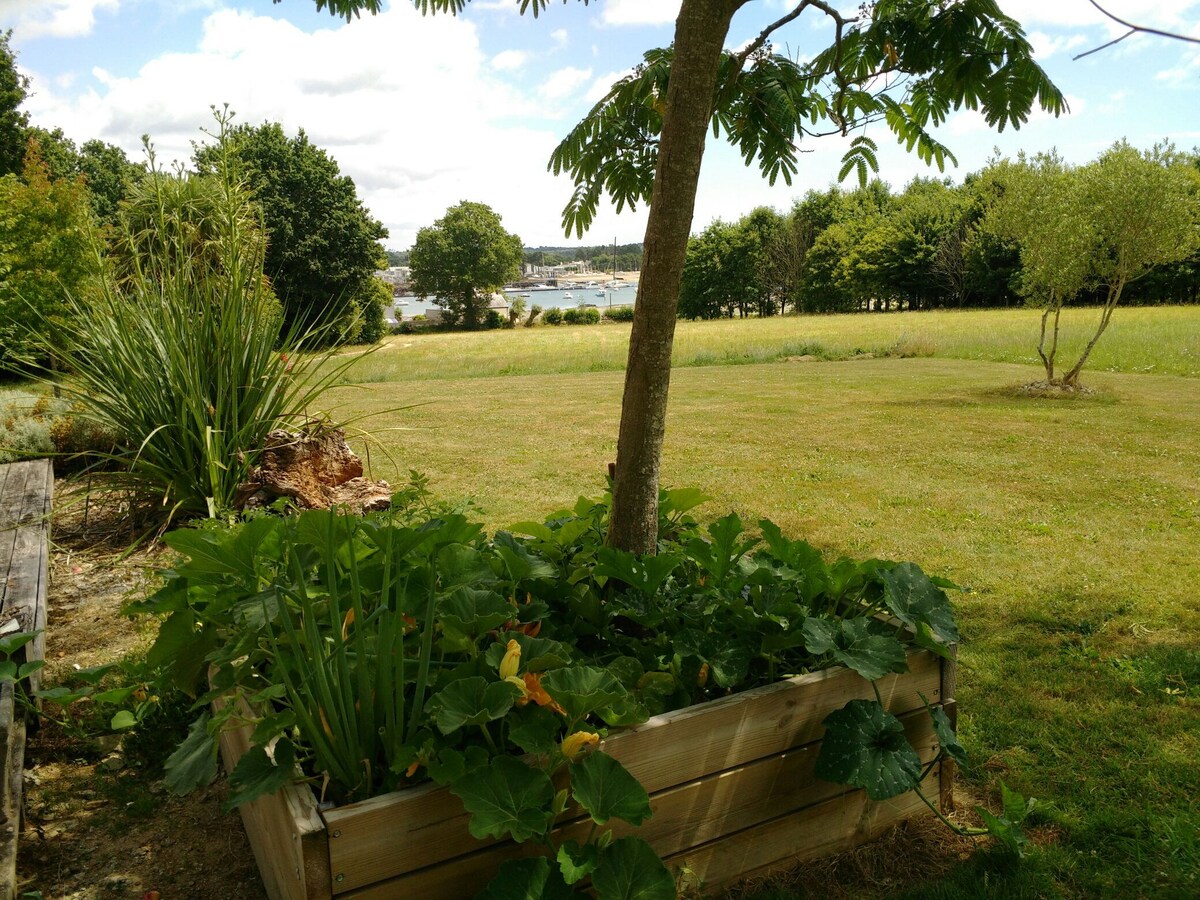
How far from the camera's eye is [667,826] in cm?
170

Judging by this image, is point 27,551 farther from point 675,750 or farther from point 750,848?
point 750,848

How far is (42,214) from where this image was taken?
14883 millimetres

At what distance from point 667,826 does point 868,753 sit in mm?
494

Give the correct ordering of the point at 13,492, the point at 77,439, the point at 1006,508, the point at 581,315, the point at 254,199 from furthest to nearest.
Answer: the point at 581,315 < the point at 254,199 < the point at 77,439 < the point at 1006,508 < the point at 13,492

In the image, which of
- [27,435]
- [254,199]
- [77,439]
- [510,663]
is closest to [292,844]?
[510,663]

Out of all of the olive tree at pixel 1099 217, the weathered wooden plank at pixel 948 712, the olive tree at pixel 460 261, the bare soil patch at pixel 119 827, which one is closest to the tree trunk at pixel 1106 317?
the olive tree at pixel 1099 217

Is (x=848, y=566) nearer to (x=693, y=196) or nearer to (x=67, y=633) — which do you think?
(x=693, y=196)

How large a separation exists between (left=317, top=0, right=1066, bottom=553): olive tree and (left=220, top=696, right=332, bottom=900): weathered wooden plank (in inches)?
45.7

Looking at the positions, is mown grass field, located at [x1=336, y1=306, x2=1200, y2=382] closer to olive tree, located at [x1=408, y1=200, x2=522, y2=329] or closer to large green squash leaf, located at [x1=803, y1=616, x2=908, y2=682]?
large green squash leaf, located at [x1=803, y1=616, x2=908, y2=682]

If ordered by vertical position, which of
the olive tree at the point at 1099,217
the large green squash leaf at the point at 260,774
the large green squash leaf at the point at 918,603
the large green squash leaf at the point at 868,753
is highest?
the olive tree at the point at 1099,217

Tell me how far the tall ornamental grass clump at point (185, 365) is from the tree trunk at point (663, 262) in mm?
2863

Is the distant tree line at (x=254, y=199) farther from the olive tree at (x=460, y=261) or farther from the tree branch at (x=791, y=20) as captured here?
the olive tree at (x=460, y=261)

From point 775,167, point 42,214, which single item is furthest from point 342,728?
point 42,214

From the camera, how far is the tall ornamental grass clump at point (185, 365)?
432 centimetres
